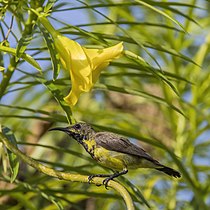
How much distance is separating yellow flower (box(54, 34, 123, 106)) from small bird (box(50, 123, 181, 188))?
11 centimetres

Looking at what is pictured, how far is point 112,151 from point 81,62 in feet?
0.61

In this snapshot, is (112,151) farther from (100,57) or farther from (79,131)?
(100,57)

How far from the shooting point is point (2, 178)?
1.54 metres

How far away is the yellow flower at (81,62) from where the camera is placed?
110 centimetres

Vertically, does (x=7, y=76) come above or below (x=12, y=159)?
above

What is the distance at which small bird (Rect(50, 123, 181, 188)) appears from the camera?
1212mm

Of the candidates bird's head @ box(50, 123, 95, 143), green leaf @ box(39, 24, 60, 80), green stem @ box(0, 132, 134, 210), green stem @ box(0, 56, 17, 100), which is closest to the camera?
green stem @ box(0, 132, 134, 210)

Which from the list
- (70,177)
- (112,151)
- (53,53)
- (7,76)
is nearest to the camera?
(70,177)

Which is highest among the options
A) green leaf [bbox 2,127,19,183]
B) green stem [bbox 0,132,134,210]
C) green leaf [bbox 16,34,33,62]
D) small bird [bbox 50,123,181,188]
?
green leaf [bbox 16,34,33,62]

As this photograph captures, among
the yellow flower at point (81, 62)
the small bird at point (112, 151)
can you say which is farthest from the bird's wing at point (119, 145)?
the yellow flower at point (81, 62)

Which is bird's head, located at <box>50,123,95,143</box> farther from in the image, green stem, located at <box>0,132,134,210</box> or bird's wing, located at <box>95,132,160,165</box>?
green stem, located at <box>0,132,134,210</box>

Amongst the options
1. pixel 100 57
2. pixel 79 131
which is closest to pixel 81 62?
pixel 100 57

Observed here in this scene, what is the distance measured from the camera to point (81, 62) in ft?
3.63

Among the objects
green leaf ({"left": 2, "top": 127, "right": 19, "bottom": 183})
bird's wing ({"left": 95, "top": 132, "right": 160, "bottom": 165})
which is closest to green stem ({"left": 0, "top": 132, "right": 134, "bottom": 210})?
green leaf ({"left": 2, "top": 127, "right": 19, "bottom": 183})
